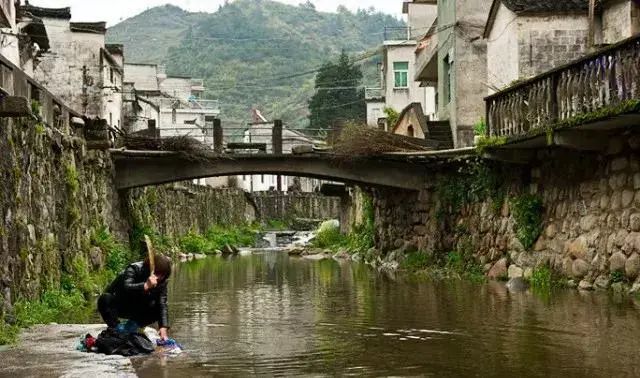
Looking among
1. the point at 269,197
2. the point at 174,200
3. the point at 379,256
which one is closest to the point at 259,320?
the point at 379,256

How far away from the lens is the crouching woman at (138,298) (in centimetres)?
1249

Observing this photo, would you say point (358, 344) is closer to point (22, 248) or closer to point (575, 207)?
point (22, 248)

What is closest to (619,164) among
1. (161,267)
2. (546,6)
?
(546,6)

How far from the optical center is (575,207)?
69.2 feet

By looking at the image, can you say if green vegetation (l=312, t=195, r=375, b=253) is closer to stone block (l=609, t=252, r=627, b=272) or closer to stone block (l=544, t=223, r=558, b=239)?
stone block (l=544, t=223, r=558, b=239)

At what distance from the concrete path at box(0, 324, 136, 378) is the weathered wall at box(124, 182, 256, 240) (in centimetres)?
2055

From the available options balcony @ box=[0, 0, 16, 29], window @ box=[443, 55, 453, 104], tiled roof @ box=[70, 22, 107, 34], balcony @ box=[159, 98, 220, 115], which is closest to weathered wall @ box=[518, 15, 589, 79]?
window @ box=[443, 55, 453, 104]

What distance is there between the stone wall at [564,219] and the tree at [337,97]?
58997 millimetres

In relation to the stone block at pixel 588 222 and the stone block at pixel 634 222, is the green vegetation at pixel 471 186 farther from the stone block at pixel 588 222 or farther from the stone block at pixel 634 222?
the stone block at pixel 634 222

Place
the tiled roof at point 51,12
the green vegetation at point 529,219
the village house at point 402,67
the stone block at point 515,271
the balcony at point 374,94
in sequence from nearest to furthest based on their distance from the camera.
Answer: the green vegetation at point 529,219
the stone block at point 515,271
the tiled roof at point 51,12
the village house at point 402,67
the balcony at point 374,94

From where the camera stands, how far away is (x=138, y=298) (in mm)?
12625

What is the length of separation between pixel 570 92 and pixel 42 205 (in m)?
9.96

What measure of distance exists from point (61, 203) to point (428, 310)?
806cm

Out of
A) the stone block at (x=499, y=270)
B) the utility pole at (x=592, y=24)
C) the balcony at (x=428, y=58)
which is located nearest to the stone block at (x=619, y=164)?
the utility pole at (x=592, y=24)
